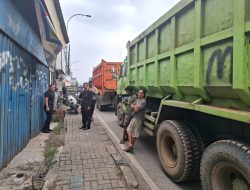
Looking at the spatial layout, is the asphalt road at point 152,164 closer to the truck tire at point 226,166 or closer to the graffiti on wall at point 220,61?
the truck tire at point 226,166

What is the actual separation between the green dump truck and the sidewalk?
102cm

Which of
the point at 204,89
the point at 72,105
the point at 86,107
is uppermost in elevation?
the point at 204,89

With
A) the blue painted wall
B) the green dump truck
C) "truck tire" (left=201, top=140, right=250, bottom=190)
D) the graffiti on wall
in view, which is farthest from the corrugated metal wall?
"truck tire" (left=201, top=140, right=250, bottom=190)

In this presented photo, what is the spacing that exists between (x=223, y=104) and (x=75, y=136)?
19.0 ft

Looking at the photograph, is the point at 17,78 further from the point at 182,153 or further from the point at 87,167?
the point at 182,153

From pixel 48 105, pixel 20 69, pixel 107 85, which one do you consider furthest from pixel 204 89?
pixel 107 85

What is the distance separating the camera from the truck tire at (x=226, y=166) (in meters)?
3.10

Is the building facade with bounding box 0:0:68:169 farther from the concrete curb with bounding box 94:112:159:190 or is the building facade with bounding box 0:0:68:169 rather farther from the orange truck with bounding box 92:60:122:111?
the orange truck with bounding box 92:60:122:111

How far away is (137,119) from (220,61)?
367 cm

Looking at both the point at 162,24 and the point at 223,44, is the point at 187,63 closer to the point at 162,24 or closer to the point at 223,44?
the point at 223,44

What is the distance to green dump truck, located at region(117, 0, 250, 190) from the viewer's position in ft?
10.5

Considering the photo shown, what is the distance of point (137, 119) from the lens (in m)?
7.03

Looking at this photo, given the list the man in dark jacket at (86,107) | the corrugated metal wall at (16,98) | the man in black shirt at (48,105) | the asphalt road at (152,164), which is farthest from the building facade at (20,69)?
the asphalt road at (152,164)

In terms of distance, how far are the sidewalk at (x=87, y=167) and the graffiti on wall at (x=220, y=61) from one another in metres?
2.21
